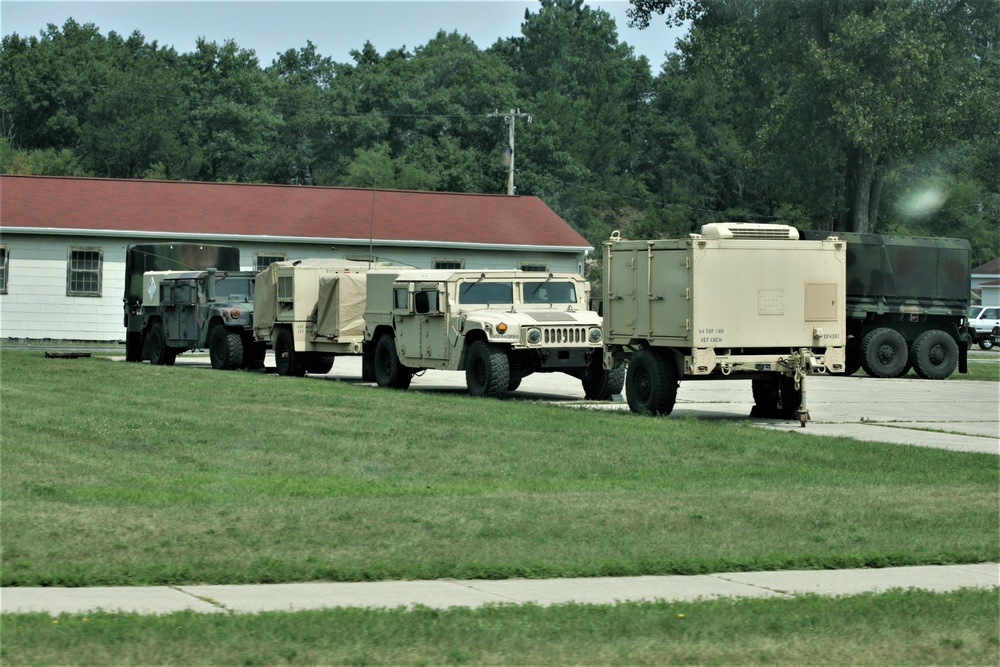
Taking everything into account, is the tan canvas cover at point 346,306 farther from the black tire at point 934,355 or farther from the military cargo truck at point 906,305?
the black tire at point 934,355

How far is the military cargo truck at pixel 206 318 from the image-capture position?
29562 millimetres

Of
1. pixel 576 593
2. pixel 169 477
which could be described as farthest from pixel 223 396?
pixel 576 593

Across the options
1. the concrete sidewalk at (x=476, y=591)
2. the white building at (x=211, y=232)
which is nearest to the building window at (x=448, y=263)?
the white building at (x=211, y=232)

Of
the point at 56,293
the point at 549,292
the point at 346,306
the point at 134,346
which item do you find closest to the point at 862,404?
the point at 549,292

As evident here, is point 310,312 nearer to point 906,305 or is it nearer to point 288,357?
point 288,357

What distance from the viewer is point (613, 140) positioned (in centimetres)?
9694

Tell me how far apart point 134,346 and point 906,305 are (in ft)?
58.6

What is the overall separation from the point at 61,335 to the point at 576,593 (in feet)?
127

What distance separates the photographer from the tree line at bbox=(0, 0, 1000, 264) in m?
46.6

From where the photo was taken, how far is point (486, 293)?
75.2ft

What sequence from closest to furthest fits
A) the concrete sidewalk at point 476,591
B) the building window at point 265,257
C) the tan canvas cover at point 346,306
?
1. the concrete sidewalk at point 476,591
2. the tan canvas cover at point 346,306
3. the building window at point 265,257

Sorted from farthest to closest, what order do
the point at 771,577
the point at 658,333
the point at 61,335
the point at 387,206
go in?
the point at 387,206 < the point at 61,335 < the point at 658,333 < the point at 771,577

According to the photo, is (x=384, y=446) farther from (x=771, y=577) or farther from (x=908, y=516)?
(x=771, y=577)

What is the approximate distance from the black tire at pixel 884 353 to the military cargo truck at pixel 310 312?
10.9 metres
